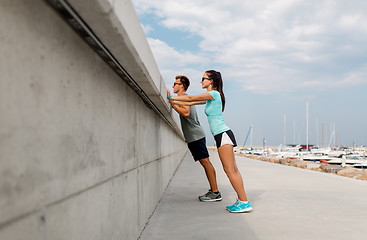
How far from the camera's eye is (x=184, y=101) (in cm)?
472

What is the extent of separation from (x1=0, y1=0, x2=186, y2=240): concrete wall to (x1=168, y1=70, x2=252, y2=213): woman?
1.99 m

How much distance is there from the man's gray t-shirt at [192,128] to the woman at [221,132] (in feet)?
2.61

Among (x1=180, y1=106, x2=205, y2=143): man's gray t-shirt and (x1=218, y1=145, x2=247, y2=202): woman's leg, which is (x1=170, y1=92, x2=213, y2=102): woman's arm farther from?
(x1=180, y1=106, x2=205, y2=143): man's gray t-shirt

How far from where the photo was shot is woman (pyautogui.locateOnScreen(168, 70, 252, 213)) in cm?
455

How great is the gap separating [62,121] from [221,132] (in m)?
3.27

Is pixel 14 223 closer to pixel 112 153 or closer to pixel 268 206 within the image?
pixel 112 153

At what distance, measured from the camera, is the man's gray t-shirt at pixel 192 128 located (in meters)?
5.52

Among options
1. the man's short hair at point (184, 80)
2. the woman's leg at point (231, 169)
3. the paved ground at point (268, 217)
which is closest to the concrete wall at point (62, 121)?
the paved ground at point (268, 217)

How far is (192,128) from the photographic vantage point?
5590 millimetres

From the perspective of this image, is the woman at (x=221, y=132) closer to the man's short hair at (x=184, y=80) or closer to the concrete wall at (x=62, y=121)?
the man's short hair at (x=184, y=80)

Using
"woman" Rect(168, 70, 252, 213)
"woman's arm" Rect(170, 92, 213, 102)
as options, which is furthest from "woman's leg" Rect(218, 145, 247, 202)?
"woman's arm" Rect(170, 92, 213, 102)

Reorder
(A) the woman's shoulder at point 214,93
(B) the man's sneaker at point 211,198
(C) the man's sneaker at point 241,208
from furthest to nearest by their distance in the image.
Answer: (B) the man's sneaker at point 211,198 < (A) the woman's shoulder at point 214,93 < (C) the man's sneaker at point 241,208

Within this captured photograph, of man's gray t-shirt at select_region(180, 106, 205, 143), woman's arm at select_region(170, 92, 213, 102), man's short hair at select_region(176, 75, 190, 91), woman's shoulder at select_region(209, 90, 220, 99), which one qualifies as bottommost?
man's gray t-shirt at select_region(180, 106, 205, 143)

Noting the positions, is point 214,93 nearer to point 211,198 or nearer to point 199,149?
point 199,149
